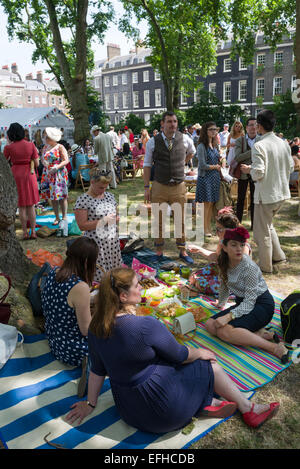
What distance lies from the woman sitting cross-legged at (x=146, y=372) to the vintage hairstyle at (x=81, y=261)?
644 mm

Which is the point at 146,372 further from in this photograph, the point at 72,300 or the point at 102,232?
the point at 102,232

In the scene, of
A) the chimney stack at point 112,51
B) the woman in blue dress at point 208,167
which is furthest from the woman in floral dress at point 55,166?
the chimney stack at point 112,51

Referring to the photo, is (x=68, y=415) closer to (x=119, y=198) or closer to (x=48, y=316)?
(x=48, y=316)

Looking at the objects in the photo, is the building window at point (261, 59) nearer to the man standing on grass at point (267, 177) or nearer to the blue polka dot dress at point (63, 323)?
the man standing on grass at point (267, 177)

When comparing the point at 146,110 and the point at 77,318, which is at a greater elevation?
the point at 146,110

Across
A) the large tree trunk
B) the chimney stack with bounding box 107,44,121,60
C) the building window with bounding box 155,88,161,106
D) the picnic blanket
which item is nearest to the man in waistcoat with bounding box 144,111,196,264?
the large tree trunk

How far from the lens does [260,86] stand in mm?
38719

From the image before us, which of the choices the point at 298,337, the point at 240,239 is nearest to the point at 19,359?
the point at 240,239

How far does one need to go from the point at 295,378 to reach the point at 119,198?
794 cm

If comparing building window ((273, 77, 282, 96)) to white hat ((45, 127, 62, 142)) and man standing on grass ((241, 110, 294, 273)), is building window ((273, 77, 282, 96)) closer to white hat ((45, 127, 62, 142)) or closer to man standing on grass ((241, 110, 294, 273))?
white hat ((45, 127, 62, 142))

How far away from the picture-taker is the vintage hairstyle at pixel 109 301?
6.68ft

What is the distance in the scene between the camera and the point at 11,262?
4.23 m

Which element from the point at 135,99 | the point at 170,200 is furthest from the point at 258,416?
the point at 135,99
